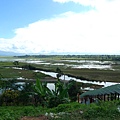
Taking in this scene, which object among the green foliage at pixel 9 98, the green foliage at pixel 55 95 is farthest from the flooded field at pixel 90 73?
the green foliage at pixel 55 95

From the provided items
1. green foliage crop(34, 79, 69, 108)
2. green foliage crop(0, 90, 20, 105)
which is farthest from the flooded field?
green foliage crop(34, 79, 69, 108)

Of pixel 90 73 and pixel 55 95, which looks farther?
pixel 90 73

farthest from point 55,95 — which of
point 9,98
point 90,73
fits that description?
point 90,73

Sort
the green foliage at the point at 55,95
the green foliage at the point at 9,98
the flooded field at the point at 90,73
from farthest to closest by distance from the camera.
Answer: the flooded field at the point at 90,73, the green foliage at the point at 9,98, the green foliage at the point at 55,95

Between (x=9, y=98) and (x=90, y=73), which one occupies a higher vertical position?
(x=9, y=98)

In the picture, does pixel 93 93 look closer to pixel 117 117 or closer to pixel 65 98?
pixel 65 98

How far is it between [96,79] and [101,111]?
121 ft

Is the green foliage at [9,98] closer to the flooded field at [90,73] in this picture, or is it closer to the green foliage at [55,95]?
the green foliage at [55,95]

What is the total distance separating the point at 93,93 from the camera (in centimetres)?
1362

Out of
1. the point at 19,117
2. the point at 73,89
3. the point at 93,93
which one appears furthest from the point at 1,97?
the point at 19,117

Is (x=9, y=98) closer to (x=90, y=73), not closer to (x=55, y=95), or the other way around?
(x=55, y=95)

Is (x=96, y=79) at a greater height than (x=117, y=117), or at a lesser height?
lesser

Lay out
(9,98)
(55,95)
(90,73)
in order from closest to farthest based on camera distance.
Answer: (55,95) < (9,98) < (90,73)

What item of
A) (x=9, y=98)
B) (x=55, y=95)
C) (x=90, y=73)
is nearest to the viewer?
(x=55, y=95)
